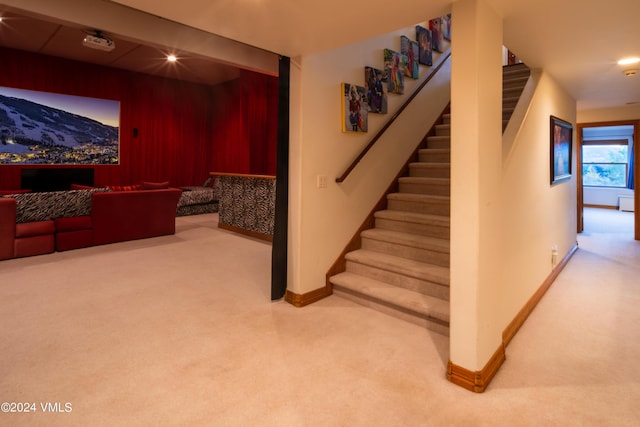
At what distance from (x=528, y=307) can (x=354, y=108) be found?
2315 millimetres

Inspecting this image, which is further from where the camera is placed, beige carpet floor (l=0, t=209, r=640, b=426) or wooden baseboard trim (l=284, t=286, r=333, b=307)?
wooden baseboard trim (l=284, t=286, r=333, b=307)

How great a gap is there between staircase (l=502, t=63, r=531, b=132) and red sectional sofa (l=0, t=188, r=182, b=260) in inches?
193

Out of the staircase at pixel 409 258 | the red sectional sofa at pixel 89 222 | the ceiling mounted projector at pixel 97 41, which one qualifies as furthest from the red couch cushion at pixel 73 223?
the staircase at pixel 409 258

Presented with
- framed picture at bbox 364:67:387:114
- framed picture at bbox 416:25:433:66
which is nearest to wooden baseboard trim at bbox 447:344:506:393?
framed picture at bbox 364:67:387:114

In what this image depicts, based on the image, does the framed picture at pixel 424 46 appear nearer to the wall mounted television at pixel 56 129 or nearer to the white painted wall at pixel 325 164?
the white painted wall at pixel 325 164

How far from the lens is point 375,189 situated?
3879mm

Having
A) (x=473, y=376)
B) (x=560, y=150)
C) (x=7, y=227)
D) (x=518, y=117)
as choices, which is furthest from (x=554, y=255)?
(x=7, y=227)

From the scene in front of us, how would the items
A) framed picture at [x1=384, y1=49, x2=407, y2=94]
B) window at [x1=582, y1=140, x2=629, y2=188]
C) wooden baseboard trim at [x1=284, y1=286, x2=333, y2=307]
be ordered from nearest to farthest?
wooden baseboard trim at [x1=284, y1=286, x2=333, y2=307] → framed picture at [x1=384, y1=49, x2=407, y2=94] → window at [x1=582, y1=140, x2=629, y2=188]

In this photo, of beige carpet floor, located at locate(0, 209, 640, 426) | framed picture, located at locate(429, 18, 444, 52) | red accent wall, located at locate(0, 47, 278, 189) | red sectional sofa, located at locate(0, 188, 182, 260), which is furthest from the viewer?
red accent wall, located at locate(0, 47, 278, 189)

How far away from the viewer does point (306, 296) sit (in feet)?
10.5

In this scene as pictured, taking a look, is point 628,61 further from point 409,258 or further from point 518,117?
point 409,258

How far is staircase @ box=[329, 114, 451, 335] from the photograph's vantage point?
2855mm

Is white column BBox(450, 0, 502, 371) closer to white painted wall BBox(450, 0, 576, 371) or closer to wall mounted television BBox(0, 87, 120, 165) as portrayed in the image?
white painted wall BBox(450, 0, 576, 371)

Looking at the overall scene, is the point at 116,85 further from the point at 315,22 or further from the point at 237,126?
the point at 315,22
